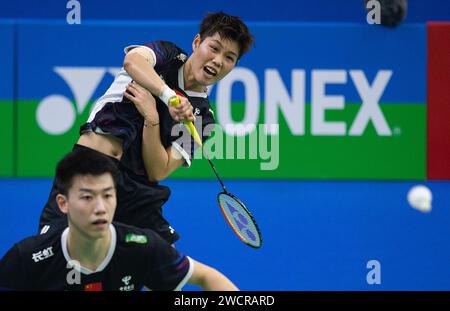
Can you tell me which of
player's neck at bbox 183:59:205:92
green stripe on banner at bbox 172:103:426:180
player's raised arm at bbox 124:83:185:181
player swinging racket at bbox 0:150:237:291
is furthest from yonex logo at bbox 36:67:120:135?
player swinging racket at bbox 0:150:237:291

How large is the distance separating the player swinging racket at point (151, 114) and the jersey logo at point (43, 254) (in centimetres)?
34

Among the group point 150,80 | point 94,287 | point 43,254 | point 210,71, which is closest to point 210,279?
point 94,287

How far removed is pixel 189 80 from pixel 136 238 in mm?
828

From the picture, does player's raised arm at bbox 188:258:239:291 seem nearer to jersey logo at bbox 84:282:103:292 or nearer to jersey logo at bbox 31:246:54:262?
jersey logo at bbox 84:282:103:292

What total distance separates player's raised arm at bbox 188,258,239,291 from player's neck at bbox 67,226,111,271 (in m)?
0.32

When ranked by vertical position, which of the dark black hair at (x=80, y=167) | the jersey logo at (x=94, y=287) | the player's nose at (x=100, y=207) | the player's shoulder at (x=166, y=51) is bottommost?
the jersey logo at (x=94, y=287)

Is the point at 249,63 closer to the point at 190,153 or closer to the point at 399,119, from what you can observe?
the point at 399,119

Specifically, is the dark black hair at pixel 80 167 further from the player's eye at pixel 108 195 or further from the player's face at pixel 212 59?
the player's face at pixel 212 59

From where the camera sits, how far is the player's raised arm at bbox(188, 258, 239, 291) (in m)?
3.29

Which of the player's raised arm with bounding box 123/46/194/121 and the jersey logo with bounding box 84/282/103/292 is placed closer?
the jersey logo with bounding box 84/282/103/292

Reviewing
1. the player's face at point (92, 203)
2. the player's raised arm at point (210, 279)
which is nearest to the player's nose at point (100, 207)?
the player's face at point (92, 203)

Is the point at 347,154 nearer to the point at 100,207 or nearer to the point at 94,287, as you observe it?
the point at 94,287

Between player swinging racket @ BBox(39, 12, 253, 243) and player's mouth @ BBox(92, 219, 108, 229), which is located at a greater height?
player swinging racket @ BBox(39, 12, 253, 243)

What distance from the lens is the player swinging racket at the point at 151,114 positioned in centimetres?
371
